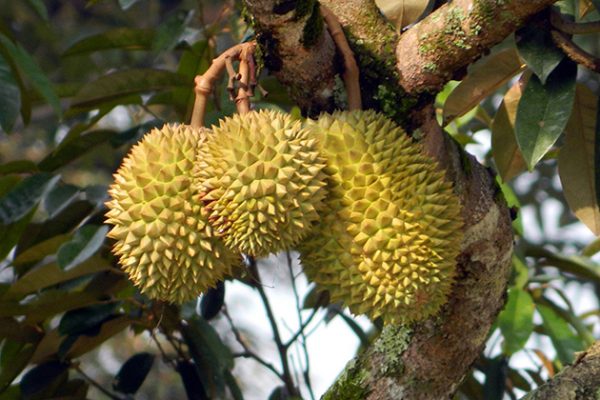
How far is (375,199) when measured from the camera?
117cm

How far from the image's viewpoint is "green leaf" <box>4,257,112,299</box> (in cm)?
184

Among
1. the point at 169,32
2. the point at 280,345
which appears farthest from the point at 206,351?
the point at 169,32

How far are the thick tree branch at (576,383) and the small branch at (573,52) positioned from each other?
447 millimetres

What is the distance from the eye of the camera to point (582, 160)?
152cm

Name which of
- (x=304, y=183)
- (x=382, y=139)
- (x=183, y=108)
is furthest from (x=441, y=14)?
(x=183, y=108)

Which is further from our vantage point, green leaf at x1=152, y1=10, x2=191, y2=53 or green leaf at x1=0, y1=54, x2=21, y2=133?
green leaf at x1=152, y1=10, x2=191, y2=53

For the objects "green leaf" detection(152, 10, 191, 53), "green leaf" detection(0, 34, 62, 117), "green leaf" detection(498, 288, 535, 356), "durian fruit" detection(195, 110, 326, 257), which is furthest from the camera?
"green leaf" detection(152, 10, 191, 53)

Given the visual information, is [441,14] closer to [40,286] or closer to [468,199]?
[468,199]

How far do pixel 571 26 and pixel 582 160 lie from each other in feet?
0.87

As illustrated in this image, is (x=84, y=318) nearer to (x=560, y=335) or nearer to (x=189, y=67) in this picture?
(x=189, y=67)

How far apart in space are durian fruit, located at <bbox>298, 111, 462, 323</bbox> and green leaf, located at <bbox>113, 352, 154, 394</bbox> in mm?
973

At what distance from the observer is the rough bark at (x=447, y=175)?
4.24 feet

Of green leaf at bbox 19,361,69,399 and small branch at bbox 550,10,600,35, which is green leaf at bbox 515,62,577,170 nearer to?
small branch at bbox 550,10,600,35

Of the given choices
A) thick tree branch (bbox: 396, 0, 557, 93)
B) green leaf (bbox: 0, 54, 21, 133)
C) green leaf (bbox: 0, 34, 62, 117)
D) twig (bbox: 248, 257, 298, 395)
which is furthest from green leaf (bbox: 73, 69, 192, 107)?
thick tree branch (bbox: 396, 0, 557, 93)
